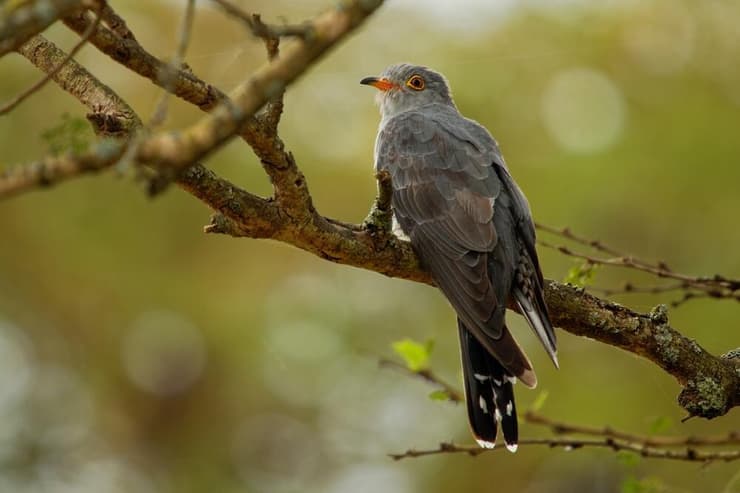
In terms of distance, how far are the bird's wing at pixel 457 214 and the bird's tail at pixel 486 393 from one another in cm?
31

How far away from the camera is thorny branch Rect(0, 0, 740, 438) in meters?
2.04

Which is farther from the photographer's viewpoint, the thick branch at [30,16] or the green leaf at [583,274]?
the green leaf at [583,274]

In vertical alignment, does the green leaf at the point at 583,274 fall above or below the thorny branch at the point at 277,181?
above

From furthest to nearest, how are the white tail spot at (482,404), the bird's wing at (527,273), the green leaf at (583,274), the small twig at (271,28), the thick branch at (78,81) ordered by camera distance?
the white tail spot at (482,404) < the bird's wing at (527,273) < the green leaf at (583,274) < the thick branch at (78,81) < the small twig at (271,28)

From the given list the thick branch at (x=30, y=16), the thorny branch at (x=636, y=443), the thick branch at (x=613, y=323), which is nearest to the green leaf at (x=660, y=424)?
the thorny branch at (x=636, y=443)

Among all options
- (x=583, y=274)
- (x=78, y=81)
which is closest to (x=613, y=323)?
(x=583, y=274)

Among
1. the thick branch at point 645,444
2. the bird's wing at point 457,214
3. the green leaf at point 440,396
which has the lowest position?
the thick branch at point 645,444

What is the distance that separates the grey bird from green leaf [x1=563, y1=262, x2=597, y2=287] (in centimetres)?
26

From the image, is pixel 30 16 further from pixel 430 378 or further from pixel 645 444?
pixel 645 444

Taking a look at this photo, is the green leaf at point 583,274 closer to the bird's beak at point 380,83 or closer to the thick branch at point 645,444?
the thick branch at point 645,444

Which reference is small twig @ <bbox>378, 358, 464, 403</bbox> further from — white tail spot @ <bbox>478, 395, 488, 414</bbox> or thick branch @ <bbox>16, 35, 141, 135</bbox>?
thick branch @ <bbox>16, 35, 141, 135</bbox>

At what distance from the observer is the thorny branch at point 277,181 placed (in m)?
2.04

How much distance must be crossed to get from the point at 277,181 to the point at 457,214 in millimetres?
1850

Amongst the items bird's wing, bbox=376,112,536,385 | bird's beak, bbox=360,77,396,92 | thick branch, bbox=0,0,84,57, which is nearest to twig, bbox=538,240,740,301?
bird's wing, bbox=376,112,536,385
